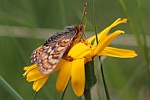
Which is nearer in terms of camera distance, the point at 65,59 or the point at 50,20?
the point at 65,59

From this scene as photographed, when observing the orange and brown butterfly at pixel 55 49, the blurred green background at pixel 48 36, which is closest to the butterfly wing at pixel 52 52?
the orange and brown butterfly at pixel 55 49

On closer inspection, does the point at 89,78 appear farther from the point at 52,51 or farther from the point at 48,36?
the point at 48,36

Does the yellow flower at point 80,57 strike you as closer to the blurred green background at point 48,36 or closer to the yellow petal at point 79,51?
the yellow petal at point 79,51

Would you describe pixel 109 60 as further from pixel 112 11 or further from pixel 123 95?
pixel 112 11

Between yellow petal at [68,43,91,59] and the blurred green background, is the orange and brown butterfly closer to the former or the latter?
yellow petal at [68,43,91,59]

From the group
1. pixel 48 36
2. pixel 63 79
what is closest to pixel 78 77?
pixel 63 79

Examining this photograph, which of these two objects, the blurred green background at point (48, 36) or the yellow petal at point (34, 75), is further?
the blurred green background at point (48, 36)

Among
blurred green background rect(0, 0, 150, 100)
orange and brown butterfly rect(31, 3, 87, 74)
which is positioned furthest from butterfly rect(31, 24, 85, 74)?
blurred green background rect(0, 0, 150, 100)

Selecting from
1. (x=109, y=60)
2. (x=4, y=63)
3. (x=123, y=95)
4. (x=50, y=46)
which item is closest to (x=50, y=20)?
(x=4, y=63)
